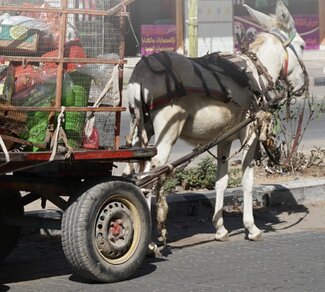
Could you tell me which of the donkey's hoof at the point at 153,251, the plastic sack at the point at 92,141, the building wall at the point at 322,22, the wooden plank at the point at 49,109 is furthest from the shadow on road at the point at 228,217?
the building wall at the point at 322,22

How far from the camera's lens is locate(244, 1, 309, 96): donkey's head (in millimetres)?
9492

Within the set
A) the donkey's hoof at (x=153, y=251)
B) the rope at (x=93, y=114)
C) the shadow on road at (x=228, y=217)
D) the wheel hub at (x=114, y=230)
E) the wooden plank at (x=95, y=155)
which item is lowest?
the shadow on road at (x=228, y=217)

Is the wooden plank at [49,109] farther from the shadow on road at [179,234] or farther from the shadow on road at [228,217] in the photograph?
the shadow on road at [228,217]

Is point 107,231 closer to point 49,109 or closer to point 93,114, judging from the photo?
point 93,114

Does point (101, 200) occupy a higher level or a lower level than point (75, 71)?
lower

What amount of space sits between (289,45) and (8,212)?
136 inches

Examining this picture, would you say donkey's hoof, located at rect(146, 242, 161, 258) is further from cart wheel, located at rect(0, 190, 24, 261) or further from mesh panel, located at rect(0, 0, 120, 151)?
mesh panel, located at rect(0, 0, 120, 151)

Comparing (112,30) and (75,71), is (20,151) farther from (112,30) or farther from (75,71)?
(112,30)

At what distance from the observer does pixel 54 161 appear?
22.7ft

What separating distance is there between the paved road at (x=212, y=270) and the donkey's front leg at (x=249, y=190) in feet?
0.38

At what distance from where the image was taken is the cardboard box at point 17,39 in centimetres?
686

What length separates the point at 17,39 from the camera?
271 inches

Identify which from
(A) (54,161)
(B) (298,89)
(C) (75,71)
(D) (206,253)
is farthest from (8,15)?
(B) (298,89)

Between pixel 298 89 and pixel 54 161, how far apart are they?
3.62m
